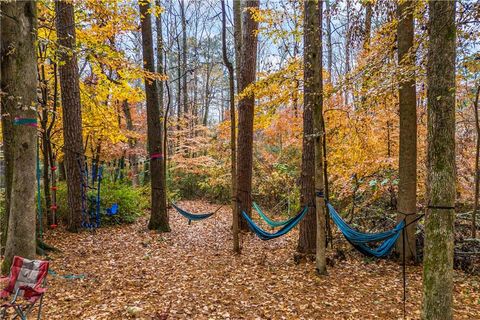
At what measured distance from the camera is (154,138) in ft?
18.4

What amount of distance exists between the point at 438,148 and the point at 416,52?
2.11 meters

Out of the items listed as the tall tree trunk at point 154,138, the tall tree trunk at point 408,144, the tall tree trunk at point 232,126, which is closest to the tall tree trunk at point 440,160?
the tall tree trunk at point 408,144

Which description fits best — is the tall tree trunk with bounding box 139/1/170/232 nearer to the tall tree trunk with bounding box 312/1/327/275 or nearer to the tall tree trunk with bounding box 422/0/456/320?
the tall tree trunk with bounding box 312/1/327/275

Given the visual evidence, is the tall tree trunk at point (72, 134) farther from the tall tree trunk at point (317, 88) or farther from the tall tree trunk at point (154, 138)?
the tall tree trunk at point (317, 88)

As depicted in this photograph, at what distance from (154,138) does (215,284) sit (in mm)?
3225

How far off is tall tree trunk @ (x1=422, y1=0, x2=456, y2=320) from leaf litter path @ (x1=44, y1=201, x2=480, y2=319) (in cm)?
78

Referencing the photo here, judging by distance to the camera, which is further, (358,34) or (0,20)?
(358,34)

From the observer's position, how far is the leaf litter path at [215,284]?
268 cm

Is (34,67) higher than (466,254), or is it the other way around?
(34,67)

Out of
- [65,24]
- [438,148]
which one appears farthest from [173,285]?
[65,24]

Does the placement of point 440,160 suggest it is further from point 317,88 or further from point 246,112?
point 246,112

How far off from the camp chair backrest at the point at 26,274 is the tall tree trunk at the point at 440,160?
2.92 metres

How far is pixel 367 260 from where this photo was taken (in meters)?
4.23

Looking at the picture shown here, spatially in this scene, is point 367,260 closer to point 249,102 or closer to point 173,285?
point 173,285
